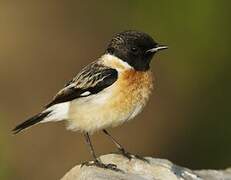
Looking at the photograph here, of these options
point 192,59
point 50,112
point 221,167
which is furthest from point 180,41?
point 50,112

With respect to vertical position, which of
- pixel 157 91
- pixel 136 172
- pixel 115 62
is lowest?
pixel 157 91

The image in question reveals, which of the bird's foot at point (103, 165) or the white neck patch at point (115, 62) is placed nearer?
the bird's foot at point (103, 165)

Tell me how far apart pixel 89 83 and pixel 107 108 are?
311 millimetres

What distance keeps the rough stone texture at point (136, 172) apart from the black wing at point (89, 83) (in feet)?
1.87

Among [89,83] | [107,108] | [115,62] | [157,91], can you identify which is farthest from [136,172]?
[157,91]

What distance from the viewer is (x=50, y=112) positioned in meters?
8.73

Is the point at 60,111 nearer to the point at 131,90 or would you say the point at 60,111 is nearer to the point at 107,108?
the point at 107,108

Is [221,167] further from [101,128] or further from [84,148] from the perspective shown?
[101,128]

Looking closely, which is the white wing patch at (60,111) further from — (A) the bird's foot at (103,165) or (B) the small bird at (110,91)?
(A) the bird's foot at (103,165)

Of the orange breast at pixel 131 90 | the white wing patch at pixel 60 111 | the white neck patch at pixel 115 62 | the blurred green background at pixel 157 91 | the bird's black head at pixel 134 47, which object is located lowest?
the blurred green background at pixel 157 91

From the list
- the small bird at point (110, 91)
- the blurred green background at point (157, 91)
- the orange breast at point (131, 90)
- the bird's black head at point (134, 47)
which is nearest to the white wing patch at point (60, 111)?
the small bird at point (110, 91)

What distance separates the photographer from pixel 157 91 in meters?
15.2

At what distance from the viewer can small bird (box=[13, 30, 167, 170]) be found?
27.6 feet

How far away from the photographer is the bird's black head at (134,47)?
869cm
